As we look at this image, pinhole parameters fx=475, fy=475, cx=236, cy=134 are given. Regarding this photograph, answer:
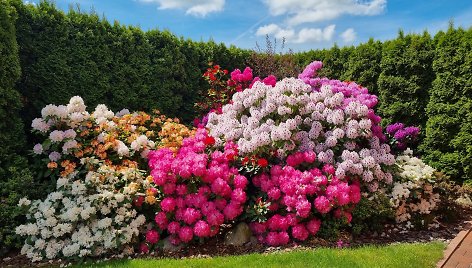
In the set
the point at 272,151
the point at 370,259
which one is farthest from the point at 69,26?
the point at 370,259

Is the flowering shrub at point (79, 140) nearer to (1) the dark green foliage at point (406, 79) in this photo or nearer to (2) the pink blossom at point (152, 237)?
(2) the pink blossom at point (152, 237)

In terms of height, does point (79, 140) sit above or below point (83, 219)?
above

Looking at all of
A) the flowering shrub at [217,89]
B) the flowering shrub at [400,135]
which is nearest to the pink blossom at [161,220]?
the flowering shrub at [217,89]

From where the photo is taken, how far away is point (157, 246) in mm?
6055

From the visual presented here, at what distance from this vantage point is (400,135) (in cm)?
920

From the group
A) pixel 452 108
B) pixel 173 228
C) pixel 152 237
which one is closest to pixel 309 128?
pixel 173 228

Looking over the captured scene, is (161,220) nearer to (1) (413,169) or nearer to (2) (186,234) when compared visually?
(2) (186,234)

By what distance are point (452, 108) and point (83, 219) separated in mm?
7004

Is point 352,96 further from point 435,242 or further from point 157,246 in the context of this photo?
point 157,246

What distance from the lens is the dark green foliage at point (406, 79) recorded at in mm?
9805

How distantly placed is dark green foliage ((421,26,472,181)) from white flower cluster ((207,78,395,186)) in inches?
108

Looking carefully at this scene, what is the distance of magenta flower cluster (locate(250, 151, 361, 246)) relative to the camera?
5.99 m

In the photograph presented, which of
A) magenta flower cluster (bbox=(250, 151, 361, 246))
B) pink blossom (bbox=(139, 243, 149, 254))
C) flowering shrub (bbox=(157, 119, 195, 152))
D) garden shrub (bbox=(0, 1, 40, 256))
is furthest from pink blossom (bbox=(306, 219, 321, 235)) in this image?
garden shrub (bbox=(0, 1, 40, 256))

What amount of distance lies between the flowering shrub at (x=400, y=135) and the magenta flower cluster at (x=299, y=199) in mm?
3207
